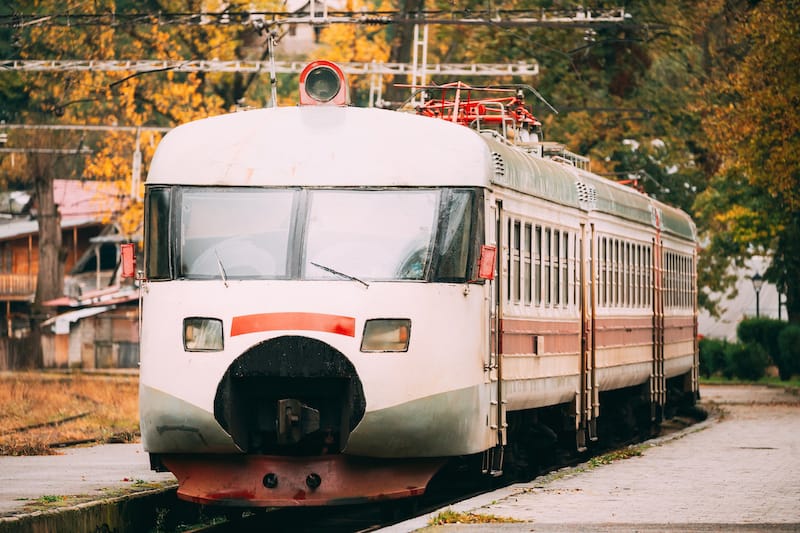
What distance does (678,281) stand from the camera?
30.5 m

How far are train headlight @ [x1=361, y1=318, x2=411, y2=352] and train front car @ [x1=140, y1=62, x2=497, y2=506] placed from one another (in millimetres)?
11

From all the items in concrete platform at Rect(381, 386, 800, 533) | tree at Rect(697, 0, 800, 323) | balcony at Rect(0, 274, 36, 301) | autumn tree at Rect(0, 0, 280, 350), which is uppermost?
autumn tree at Rect(0, 0, 280, 350)

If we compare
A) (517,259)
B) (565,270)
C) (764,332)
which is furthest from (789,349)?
(517,259)

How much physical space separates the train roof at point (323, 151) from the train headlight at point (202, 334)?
3.86ft

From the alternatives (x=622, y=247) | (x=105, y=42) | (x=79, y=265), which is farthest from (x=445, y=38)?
(x=79, y=265)

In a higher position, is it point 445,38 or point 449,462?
point 445,38

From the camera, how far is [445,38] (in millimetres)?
48094

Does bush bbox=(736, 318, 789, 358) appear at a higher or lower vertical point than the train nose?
higher

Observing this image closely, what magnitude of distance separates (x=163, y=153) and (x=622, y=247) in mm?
10180

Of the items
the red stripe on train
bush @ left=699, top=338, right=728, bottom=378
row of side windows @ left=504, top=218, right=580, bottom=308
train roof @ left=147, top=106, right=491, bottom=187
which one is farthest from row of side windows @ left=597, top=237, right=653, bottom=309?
bush @ left=699, top=338, right=728, bottom=378

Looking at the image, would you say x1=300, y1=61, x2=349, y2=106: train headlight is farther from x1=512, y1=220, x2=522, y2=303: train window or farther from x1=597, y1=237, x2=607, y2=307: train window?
x1=597, y1=237, x2=607, y2=307: train window

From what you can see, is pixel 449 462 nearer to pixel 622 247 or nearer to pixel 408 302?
pixel 408 302

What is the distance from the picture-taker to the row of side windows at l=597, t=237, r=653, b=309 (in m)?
22.3

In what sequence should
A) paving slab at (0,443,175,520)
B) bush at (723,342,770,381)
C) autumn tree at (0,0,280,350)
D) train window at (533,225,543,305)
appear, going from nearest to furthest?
paving slab at (0,443,175,520) < train window at (533,225,543,305) < autumn tree at (0,0,280,350) < bush at (723,342,770,381)
